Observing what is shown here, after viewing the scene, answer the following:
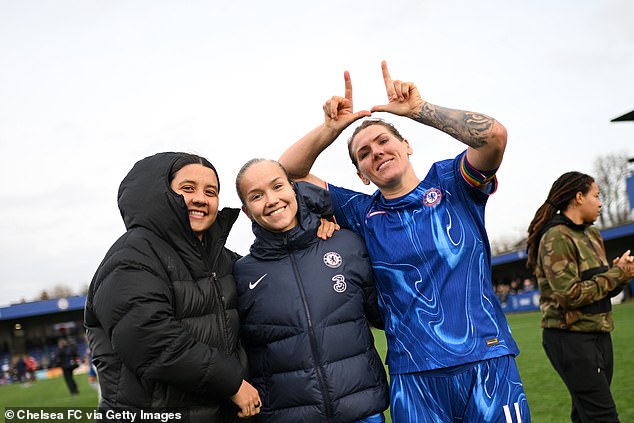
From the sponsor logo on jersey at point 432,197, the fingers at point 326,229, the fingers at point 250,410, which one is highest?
the sponsor logo on jersey at point 432,197

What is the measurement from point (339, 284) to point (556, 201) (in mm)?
2341

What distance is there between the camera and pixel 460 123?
303 centimetres

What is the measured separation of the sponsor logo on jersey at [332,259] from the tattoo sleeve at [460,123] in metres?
0.92

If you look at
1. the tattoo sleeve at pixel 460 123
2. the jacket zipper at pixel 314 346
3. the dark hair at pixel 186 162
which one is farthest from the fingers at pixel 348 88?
the jacket zipper at pixel 314 346

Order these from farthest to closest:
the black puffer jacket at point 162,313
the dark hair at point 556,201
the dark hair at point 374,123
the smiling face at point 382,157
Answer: the dark hair at point 556,201 → the dark hair at point 374,123 → the smiling face at point 382,157 → the black puffer jacket at point 162,313

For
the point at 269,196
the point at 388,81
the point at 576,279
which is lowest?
the point at 576,279

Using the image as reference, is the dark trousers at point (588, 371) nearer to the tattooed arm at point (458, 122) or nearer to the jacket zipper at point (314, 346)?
the tattooed arm at point (458, 122)

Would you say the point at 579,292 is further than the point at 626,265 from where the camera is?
No

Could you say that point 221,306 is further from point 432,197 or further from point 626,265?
point 626,265

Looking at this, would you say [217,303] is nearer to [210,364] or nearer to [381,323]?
[210,364]

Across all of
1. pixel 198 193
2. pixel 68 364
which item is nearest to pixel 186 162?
pixel 198 193

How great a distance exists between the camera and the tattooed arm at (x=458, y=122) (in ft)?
9.61

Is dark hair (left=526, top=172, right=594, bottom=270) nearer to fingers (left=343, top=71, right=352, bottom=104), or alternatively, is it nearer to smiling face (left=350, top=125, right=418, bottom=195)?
smiling face (left=350, top=125, right=418, bottom=195)

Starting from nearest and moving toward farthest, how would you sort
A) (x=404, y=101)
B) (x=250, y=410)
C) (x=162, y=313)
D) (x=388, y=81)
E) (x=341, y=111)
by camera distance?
(x=162, y=313)
(x=250, y=410)
(x=404, y=101)
(x=388, y=81)
(x=341, y=111)
